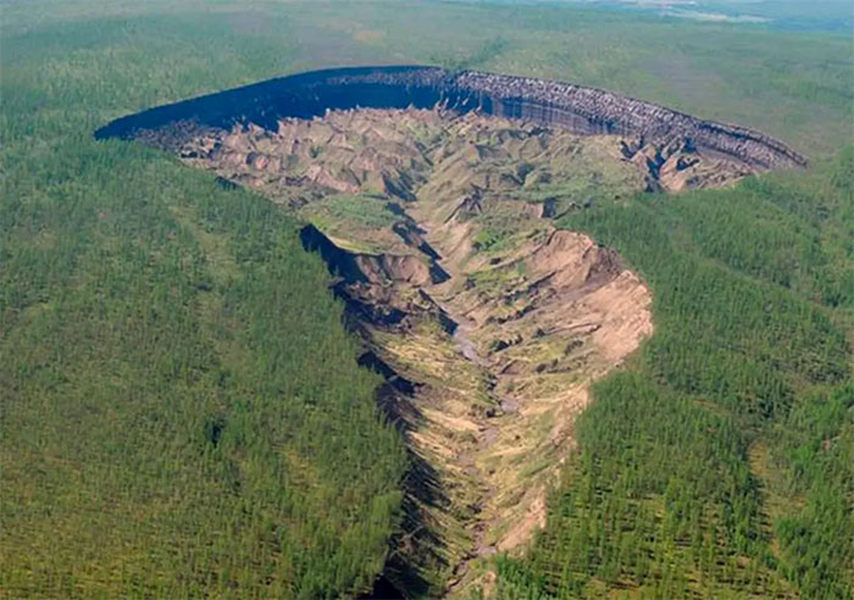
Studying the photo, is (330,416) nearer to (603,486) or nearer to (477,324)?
(603,486)

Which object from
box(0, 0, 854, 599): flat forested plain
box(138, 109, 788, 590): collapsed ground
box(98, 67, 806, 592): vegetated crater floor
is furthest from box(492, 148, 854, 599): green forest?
box(138, 109, 788, 590): collapsed ground

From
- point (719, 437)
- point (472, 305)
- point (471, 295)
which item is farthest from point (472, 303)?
point (719, 437)

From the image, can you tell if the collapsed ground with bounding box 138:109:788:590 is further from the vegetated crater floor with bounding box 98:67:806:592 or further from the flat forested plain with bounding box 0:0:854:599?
the flat forested plain with bounding box 0:0:854:599

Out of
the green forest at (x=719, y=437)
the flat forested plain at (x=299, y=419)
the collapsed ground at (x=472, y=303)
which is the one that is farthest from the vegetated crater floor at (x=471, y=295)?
the green forest at (x=719, y=437)

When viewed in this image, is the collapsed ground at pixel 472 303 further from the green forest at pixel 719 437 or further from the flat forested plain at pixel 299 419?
the green forest at pixel 719 437

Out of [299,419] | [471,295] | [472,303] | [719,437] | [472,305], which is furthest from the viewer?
[471,295]

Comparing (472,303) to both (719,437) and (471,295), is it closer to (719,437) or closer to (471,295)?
(471,295)

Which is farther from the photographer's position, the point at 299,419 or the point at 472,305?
the point at 472,305
